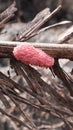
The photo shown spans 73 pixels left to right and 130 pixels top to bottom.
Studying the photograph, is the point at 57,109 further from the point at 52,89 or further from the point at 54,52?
the point at 54,52

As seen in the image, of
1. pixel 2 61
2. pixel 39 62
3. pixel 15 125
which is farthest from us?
pixel 2 61

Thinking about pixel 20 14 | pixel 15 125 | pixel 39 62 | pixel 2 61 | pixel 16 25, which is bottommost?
pixel 39 62

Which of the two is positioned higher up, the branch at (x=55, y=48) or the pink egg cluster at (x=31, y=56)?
the branch at (x=55, y=48)

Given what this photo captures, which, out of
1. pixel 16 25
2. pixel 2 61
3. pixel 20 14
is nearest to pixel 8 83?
pixel 2 61

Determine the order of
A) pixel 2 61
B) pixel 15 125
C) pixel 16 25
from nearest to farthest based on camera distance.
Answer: pixel 15 125 < pixel 2 61 < pixel 16 25

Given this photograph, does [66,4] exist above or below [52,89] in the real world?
above

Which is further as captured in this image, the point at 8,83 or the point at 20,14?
the point at 20,14

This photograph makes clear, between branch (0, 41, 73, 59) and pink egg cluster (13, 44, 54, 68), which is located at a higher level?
branch (0, 41, 73, 59)
